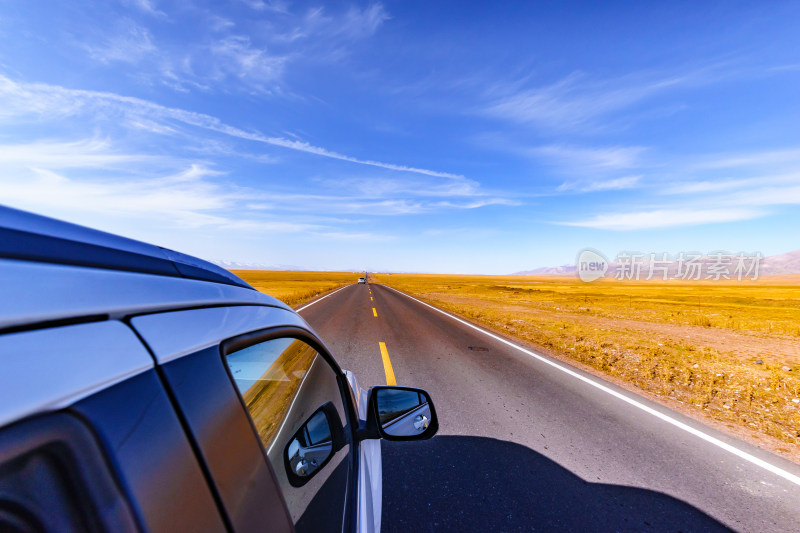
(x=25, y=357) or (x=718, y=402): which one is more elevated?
(x=25, y=357)

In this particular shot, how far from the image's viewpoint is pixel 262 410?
Answer: 3.72ft

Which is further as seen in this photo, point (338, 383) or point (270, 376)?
point (338, 383)

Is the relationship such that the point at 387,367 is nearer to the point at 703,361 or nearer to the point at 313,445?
the point at 313,445

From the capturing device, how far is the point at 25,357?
1.35ft

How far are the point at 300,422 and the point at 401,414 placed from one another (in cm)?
71

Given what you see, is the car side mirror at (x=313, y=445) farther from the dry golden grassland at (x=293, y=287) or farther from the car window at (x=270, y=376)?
the dry golden grassland at (x=293, y=287)

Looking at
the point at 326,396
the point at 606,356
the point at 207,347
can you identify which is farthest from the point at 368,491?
the point at 606,356

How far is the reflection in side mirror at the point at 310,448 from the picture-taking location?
3.96 feet

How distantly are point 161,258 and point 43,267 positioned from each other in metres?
0.32

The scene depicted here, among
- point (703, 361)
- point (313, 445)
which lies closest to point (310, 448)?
point (313, 445)

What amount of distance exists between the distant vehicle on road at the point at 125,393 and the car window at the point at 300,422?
19 mm

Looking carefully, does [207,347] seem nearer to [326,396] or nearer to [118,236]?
[118,236]

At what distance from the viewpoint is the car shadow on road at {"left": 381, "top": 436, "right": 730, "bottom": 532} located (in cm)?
239

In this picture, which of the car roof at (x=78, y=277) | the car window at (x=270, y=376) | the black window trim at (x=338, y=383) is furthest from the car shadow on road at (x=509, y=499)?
the car roof at (x=78, y=277)
